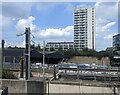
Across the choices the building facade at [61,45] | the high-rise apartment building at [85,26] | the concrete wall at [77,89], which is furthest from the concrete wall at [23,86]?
the building facade at [61,45]

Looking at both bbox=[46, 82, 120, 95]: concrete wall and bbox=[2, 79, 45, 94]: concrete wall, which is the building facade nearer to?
bbox=[46, 82, 120, 95]: concrete wall

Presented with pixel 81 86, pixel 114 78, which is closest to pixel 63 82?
pixel 81 86

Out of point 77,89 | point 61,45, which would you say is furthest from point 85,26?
point 77,89

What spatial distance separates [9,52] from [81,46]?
1677 inches

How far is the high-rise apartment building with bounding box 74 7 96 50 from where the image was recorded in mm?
88375

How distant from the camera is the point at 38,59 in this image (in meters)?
78.8

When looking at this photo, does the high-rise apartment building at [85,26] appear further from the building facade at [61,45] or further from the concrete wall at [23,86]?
the concrete wall at [23,86]

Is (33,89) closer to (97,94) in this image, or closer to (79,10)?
(97,94)

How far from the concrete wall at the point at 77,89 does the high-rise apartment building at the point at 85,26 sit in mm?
62799

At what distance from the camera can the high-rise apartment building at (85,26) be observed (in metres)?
88.4

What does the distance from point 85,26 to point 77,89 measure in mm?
75534

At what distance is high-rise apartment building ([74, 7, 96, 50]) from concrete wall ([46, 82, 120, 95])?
6280 cm

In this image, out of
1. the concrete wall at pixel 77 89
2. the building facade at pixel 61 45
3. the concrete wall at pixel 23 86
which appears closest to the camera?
the concrete wall at pixel 77 89

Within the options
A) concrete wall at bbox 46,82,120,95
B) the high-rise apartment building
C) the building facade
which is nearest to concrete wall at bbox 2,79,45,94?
concrete wall at bbox 46,82,120,95
